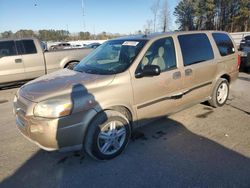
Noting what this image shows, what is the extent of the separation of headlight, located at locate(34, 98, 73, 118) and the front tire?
1.44 ft

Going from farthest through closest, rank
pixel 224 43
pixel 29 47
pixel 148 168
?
pixel 29 47
pixel 224 43
pixel 148 168

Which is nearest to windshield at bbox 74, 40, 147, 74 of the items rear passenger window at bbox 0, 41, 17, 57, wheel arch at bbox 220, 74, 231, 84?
wheel arch at bbox 220, 74, 231, 84

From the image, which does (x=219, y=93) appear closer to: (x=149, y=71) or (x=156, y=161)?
(x=149, y=71)

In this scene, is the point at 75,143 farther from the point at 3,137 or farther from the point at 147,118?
the point at 3,137

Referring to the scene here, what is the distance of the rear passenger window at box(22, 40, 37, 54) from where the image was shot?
A: 8.16 metres

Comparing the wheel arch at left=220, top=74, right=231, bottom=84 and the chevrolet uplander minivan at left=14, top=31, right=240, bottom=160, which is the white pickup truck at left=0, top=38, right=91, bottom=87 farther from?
the wheel arch at left=220, top=74, right=231, bottom=84

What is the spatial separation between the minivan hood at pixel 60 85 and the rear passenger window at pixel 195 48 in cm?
169

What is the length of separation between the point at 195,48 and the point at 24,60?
19.5 feet

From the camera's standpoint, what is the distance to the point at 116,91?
11.2 feet

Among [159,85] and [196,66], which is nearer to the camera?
[159,85]

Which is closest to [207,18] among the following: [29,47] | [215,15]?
[215,15]

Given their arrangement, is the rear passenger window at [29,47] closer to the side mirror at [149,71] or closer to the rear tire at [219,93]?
the side mirror at [149,71]

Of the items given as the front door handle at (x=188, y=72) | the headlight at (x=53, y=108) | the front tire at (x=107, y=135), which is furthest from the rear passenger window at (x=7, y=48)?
the front door handle at (x=188, y=72)

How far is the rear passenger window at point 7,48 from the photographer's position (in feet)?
25.7
